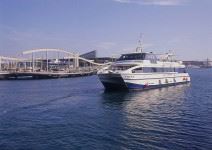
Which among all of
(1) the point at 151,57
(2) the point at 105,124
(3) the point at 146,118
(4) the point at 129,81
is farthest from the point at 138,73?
Result: (2) the point at 105,124

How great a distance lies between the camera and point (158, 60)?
227ft

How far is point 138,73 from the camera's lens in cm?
5909

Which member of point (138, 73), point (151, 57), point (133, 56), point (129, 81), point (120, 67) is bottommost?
point (129, 81)

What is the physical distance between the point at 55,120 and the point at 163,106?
15350 millimetres

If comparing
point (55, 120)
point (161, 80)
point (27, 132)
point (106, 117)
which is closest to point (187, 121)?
point (106, 117)

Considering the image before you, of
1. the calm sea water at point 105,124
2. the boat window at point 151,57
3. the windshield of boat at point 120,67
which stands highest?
the boat window at point 151,57

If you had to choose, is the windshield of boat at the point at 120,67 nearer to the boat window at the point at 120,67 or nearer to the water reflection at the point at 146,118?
the boat window at the point at 120,67

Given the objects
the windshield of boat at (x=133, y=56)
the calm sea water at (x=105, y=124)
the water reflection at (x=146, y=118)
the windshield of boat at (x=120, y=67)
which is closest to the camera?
the calm sea water at (x=105, y=124)

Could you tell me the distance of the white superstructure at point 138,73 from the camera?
57156 millimetres

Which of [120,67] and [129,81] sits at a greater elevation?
[120,67]

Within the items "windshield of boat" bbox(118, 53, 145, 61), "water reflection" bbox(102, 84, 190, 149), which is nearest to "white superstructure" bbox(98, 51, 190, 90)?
"windshield of boat" bbox(118, 53, 145, 61)

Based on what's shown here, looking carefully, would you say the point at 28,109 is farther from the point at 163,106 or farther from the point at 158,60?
the point at 158,60

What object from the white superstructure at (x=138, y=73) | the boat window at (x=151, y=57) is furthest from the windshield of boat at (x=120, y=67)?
the boat window at (x=151, y=57)

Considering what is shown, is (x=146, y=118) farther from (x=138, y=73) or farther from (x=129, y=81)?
(x=138, y=73)
